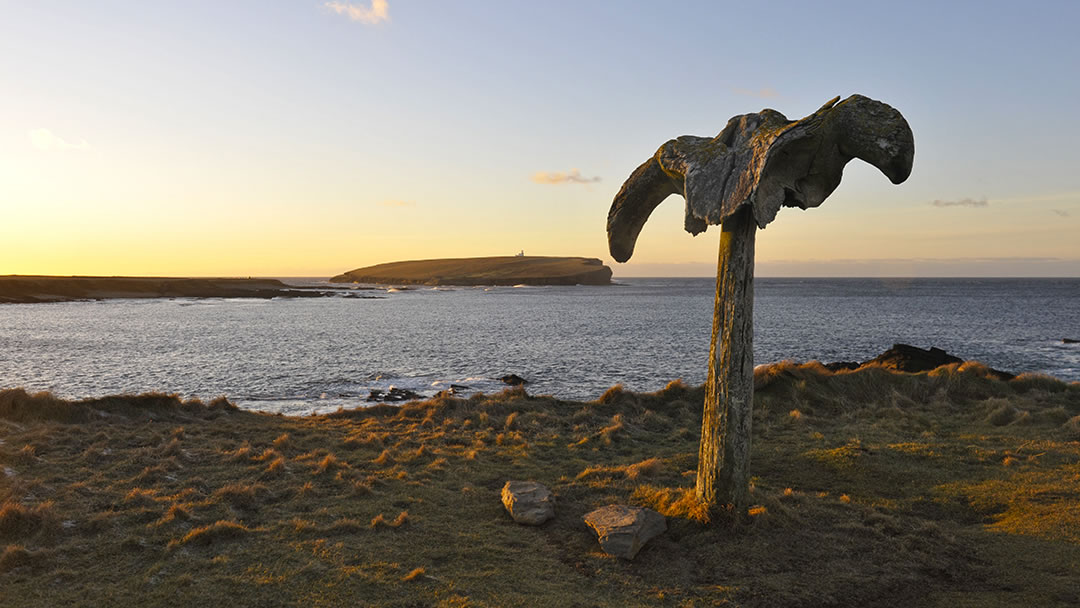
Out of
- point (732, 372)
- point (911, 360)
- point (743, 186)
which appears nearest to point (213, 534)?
point (732, 372)

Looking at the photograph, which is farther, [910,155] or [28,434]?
[28,434]

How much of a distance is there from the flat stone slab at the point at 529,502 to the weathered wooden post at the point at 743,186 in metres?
2.82

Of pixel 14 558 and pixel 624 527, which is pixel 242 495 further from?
pixel 624 527

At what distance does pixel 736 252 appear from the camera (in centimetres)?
941

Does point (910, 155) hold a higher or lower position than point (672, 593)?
higher

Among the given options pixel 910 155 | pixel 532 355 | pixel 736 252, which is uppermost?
pixel 910 155

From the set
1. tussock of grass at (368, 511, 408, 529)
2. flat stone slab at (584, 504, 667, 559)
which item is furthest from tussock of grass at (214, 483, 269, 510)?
flat stone slab at (584, 504, 667, 559)

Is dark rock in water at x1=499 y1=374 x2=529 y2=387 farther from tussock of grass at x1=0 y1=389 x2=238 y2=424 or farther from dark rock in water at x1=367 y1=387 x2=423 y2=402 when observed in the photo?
tussock of grass at x1=0 y1=389 x2=238 y2=424

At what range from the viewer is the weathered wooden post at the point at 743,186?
8.27 m

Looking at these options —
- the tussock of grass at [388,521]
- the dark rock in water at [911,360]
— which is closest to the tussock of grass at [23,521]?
the tussock of grass at [388,521]

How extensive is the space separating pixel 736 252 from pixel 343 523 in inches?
323

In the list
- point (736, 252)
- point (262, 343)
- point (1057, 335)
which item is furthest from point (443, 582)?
point (1057, 335)

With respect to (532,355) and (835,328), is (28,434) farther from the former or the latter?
(835,328)

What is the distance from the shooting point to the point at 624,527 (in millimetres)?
9203
